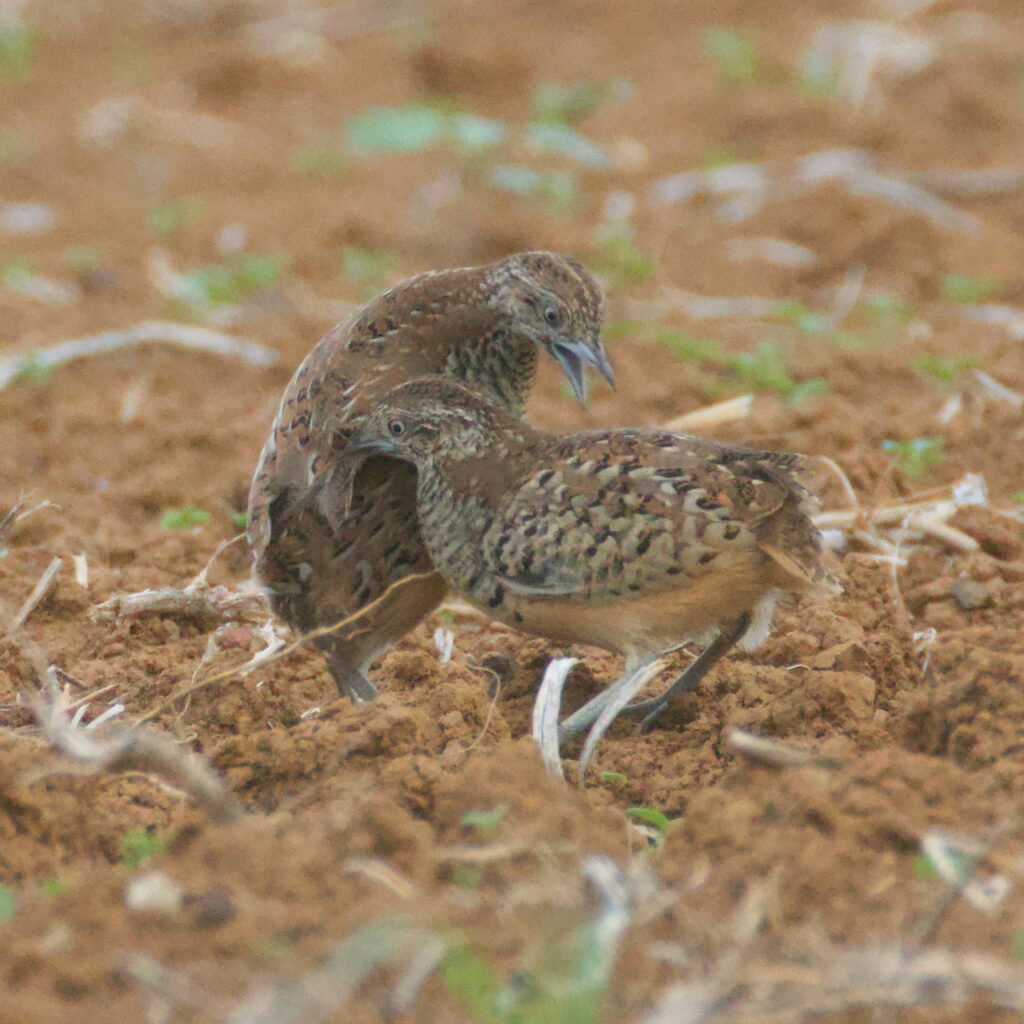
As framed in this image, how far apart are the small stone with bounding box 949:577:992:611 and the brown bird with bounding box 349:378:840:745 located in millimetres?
829

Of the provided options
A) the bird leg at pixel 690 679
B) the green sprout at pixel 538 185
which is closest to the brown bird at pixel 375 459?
the bird leg at pixel 690 679

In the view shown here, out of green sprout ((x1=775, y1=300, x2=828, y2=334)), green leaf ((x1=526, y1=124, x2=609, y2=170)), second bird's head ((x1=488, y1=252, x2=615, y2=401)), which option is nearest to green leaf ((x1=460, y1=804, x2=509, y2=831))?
second bird's head ((x1=488, y1=252, x2=615, y2=401))

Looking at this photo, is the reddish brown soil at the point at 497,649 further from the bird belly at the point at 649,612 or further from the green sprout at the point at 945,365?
the bird belly at the point at 649,612

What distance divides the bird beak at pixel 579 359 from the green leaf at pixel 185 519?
A: 1650 millimetres

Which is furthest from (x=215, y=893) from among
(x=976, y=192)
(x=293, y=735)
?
(x=976, y=192)

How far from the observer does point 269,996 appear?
8.25 feet

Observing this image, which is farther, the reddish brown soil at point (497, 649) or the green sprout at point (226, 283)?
the green sprout at point (226, 283)

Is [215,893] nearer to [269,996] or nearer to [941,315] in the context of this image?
[269,996]

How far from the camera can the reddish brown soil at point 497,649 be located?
280cm

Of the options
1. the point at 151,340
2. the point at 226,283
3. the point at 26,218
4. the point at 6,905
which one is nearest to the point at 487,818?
the point at 6,905

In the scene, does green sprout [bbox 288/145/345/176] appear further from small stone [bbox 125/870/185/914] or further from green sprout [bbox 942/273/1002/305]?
small stone [bbox 125/870/185/914]

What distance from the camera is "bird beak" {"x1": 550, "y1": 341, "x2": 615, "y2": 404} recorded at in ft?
15.3

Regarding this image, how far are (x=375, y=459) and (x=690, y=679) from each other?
1123mm

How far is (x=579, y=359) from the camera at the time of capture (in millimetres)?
4707
